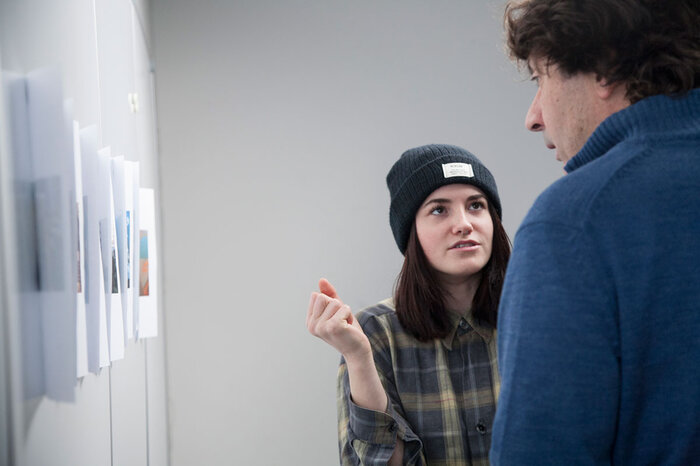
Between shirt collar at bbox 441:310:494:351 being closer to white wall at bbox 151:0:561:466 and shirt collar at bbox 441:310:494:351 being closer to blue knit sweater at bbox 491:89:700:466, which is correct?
blue knit sweater at bbox 491:89:700:466

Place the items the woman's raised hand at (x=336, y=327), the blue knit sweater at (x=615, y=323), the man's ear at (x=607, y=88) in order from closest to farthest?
the blue knit sweater at (x=615, y=323) → the man's ear at (x=607, y=88) → the woman's raised hand at (x=336, y=327)

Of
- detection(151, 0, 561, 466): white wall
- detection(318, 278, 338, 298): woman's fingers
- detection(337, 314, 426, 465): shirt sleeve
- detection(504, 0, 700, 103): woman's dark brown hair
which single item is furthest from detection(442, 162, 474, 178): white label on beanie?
detection(151, 0, 561, 466): white wall

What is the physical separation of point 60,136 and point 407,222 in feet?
3.39

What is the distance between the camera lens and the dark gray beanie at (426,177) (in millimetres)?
1655

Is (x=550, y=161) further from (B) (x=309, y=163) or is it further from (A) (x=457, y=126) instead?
(B) (x=309, y=163)

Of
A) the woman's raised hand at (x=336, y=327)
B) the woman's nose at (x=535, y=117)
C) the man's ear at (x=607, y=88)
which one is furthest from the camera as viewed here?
the woman's raised hand at (x=336, y=327)

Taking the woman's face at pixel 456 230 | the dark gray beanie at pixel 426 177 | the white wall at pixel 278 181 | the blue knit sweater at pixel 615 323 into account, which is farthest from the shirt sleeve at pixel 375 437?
the white wall at pixel 278 181

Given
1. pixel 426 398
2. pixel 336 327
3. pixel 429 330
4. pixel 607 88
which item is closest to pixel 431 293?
pixel 429 330

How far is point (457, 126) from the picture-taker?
126 inches

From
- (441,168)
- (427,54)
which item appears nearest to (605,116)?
(441,168)

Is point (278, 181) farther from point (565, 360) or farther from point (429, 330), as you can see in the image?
point (565, 360)

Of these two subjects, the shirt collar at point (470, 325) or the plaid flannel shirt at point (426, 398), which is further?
the shirt collar at point (470, 325)

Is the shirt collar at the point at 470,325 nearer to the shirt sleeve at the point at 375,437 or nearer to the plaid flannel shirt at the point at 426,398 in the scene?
the plaid flannel shirt at the point at 426,398

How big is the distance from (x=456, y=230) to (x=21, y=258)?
1.06 metres
